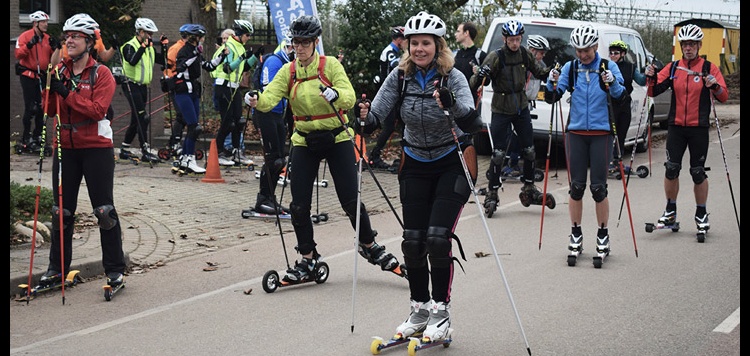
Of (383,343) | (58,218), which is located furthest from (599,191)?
(58,218)

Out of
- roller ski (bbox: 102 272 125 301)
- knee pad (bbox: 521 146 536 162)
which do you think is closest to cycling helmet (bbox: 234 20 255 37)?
knee pad (bbox: 521 146 536 162)

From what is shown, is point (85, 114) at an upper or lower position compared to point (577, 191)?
upper

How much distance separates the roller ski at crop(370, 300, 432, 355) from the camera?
6523mm

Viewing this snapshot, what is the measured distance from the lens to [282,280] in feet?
27.8

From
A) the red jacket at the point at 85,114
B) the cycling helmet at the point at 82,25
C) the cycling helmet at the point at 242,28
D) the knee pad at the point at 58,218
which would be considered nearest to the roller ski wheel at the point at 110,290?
the knee pad at the point at 58,218

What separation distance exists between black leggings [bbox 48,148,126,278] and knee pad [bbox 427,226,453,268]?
2.92 m

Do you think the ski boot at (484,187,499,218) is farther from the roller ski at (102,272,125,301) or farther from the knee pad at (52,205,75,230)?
the knee pad at (52,205,75,230)

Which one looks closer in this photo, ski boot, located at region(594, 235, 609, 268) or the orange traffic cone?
ski boot, located at region(594, 235, 609, 268)

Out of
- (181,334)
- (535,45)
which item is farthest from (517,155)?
(181,334)

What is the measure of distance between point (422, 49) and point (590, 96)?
3.34 m

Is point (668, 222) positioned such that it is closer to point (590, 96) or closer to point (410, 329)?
point (590, 96)

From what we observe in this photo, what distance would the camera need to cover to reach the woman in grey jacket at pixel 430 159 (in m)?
6.54

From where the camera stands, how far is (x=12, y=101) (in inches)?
747

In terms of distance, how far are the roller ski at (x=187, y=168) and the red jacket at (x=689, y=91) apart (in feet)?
23.1
